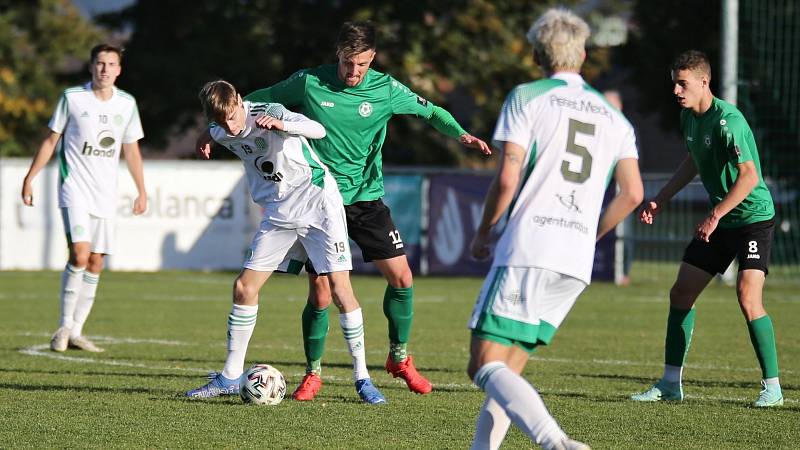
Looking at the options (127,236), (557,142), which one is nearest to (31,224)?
(127,236)

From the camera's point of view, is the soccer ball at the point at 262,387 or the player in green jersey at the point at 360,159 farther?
the player in green jersey at the point at 360,159

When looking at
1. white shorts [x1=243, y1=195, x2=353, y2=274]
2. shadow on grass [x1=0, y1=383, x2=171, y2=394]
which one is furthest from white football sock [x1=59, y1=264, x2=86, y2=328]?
white shorts [x1=243, y1=195, x2=353, y2=274]

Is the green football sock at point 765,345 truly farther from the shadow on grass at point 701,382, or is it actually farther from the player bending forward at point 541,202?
the player bending forward at point 541,202

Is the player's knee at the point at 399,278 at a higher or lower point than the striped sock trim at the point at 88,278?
higher

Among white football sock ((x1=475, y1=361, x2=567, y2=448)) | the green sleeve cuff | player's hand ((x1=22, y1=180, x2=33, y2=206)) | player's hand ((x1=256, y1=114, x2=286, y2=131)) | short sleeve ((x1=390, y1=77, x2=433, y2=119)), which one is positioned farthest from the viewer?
player's hand ((x1=22, y1=180, x2=33, y2=206))

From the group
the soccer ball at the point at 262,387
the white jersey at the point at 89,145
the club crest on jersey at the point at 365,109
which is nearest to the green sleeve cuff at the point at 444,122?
the club crest on jersey at the point at 365,109

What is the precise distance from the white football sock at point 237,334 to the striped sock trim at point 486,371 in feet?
8.79

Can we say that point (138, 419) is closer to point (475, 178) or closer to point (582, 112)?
point (582, 112)

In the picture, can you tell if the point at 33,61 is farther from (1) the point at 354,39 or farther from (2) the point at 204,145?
(1) the point at 354,39

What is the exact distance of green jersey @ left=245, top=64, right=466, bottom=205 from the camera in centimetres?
780

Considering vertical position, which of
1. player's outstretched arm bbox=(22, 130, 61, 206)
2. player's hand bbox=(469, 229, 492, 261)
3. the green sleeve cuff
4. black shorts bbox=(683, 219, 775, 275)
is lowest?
black shorts bbox=(683, 219, 775, 275)

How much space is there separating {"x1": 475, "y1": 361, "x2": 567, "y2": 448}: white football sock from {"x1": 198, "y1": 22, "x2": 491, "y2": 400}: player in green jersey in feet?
9.17

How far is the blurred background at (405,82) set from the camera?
20.3 metres

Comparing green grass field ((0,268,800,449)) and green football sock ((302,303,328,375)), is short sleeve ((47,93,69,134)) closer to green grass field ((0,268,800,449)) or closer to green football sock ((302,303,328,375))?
green grass field ((0,268,800,449))
